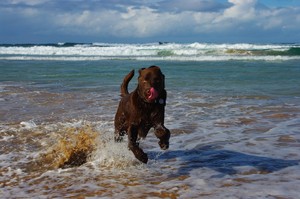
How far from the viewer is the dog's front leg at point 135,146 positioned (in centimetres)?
495

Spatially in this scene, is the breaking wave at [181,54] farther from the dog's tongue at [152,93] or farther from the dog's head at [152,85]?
the dog's tongue at [152,93]

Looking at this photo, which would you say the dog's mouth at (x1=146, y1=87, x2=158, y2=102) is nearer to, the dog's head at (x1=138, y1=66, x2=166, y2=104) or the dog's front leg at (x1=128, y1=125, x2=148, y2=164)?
the dog's head at (x1=138, y1=66, x2=166, y2=104)

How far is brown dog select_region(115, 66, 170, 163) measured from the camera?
16.2ft

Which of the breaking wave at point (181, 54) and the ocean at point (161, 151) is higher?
the breaking wave at point (181, 54)

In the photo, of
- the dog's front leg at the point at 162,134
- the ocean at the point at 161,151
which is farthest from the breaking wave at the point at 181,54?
the dog's front leg at the point at 162,134

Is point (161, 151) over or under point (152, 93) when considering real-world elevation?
under

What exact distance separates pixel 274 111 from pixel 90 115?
387 centimetres

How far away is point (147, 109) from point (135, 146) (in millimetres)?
470

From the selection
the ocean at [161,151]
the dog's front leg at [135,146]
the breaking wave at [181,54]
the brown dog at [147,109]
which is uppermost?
the breaking wave at [181,54]

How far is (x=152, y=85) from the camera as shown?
4.94 metres

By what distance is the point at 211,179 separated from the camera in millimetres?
4918

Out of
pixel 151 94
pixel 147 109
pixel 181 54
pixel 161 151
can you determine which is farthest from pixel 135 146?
pixel 181 54

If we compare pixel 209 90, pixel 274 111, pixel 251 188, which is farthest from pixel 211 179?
pixel 209 90

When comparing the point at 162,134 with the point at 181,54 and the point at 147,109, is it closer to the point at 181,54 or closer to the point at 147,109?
the point at 147,109
